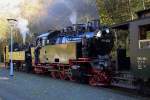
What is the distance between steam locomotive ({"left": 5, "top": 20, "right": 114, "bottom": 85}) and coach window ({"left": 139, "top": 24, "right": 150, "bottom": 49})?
4196 millimetres

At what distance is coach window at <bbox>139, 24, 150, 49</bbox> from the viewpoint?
50.4ft

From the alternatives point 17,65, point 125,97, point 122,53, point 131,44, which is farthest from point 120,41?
point 17,65

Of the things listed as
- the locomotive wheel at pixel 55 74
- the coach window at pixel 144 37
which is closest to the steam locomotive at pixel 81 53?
the locomotive wheel at pixel 55 74

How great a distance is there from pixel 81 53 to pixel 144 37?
7506 mm

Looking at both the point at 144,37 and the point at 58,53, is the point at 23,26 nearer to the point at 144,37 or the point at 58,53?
the point at 58,53

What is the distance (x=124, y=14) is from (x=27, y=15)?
26.6 meters

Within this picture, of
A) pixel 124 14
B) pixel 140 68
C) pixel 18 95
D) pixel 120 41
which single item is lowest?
pixel 18 95

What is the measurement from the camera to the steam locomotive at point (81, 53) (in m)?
20.9

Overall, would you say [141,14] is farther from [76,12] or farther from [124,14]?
[76,12]

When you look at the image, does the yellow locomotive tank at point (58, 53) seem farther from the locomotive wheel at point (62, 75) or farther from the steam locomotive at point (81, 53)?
the locomotive wheel at point (62, 75)

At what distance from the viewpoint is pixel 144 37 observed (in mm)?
15758

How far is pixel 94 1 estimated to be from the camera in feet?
100

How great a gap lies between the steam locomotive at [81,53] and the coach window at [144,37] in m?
4.20

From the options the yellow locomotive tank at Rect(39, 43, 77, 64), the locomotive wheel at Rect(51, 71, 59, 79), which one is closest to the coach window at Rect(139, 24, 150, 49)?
the yellow locomotive tank at Rect(39, 43, 77, 64)
